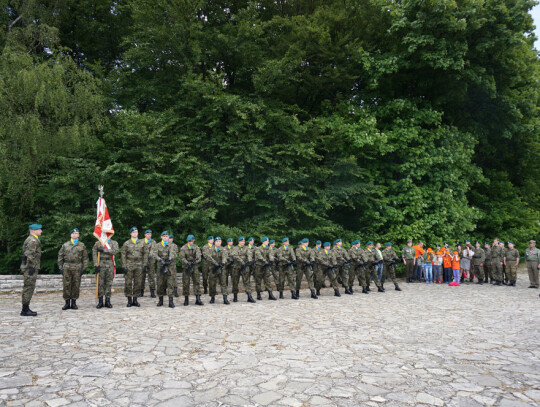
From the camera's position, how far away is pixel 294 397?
4.10 m

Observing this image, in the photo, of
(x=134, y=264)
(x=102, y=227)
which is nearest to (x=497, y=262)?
(x=134, y=264)

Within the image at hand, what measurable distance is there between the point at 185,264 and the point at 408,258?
11.6 meters

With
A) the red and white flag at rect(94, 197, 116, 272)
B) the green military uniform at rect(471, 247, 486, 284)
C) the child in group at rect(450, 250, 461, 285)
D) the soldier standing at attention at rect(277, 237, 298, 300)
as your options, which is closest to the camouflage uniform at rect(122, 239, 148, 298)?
the red and white flag at rect(94, 197, 116, 272)

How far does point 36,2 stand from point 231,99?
10.3m

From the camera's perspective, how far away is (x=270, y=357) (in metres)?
5.55

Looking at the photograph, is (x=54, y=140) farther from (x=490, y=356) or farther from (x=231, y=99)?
(x=490, y=356)

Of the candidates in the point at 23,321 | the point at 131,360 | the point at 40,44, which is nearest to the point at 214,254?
the point at 23,321

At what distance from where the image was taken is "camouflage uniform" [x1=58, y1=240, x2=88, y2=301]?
31.7ft

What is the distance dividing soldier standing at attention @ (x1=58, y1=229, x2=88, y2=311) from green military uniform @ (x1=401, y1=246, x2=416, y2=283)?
14028mm

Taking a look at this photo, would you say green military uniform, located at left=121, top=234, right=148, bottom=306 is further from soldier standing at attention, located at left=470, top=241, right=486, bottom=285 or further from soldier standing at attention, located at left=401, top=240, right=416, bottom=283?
soldier standing at attention, located at left=470, top=241, right=486, bottom=285

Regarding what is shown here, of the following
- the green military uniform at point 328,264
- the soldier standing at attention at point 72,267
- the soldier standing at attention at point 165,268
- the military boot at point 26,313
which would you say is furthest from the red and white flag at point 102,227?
the green military uniform at point 328,264

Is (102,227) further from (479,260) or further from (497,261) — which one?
(497,261)

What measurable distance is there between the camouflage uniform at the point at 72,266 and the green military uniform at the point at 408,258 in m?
14.0

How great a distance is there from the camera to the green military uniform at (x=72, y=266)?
9.67m
